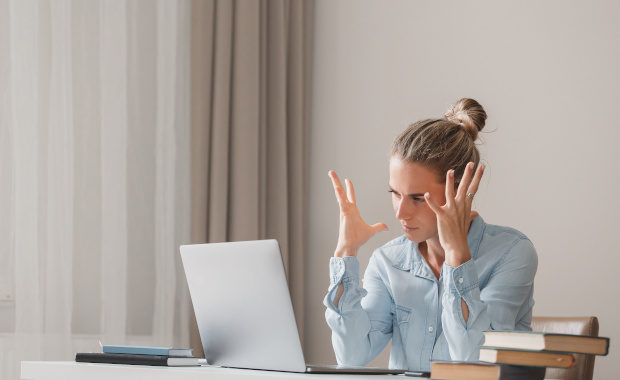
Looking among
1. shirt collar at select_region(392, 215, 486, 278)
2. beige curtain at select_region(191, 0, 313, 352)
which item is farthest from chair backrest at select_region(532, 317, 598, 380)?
beige curtain at select_region(191, 0, 313, 352)

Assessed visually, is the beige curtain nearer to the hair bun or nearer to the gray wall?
the gray wall

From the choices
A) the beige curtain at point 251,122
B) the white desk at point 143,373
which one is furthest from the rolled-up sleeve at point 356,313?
the beige curtain at point 251,122

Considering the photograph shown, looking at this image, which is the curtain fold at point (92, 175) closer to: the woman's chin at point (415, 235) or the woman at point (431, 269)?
the woman at point (431, 269)

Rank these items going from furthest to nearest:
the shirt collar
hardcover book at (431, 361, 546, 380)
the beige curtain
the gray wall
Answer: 1. the beige curtain
2. the gray wall
3. the shirt collar
4. hardcover book at (431, 361, 546, 380)

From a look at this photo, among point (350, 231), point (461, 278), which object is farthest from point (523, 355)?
point (350, 231)

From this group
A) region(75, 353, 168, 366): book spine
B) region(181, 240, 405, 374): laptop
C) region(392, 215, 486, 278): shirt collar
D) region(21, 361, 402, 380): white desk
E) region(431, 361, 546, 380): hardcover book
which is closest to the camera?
region(431, 361, 546, 380): hardcover book

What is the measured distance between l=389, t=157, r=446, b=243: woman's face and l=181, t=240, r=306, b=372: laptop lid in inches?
16.6

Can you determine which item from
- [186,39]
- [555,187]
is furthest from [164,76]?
[555,187]

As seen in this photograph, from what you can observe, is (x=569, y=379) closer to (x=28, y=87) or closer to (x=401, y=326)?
(x=401, y=326)

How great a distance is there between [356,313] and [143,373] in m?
0.52

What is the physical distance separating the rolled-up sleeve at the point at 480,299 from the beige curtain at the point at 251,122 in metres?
1.38

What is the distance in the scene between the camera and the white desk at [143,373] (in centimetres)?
127

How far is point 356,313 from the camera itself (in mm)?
1755

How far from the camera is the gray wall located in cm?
254
